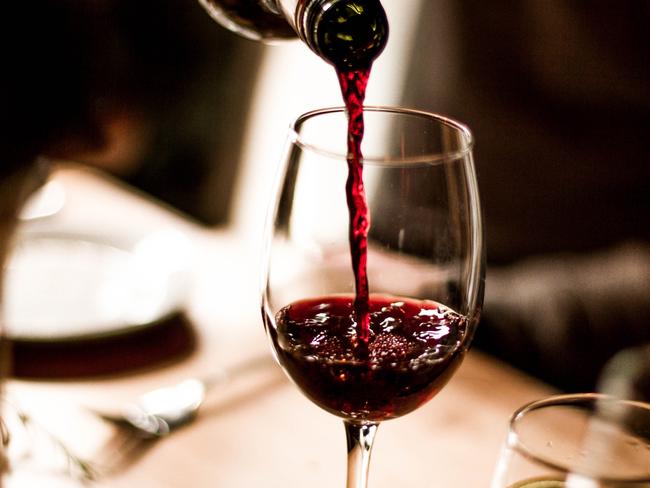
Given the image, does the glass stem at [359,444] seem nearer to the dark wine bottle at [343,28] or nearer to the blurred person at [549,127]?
the dark wine bottle at [343,28]

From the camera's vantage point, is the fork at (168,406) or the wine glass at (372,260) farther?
the fork at (168,406)

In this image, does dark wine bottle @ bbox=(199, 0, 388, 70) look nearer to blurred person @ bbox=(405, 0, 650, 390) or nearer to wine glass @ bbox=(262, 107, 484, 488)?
wine glass @ bbox=(262, 107, 484, 488)

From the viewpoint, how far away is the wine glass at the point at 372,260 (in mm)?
602

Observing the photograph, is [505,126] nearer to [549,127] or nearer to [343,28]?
[549,127]

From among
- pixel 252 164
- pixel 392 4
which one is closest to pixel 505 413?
pixel 252 164

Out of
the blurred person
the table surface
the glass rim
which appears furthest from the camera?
the blurred person

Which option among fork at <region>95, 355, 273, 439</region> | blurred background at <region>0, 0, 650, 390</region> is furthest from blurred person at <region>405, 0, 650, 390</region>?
fork at <region>95, 355, 273, 439</region>

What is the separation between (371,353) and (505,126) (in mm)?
1338

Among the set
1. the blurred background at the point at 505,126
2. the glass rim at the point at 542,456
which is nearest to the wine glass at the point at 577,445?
the glass rim at the point at 542,456

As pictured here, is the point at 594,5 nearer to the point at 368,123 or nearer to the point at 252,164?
the point at 252,164

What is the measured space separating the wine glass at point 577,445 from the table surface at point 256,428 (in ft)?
1.04

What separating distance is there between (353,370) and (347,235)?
0.10 meters

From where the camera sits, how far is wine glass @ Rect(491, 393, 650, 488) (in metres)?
0.43

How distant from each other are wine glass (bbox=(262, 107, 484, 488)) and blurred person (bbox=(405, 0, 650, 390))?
944 millimetres
